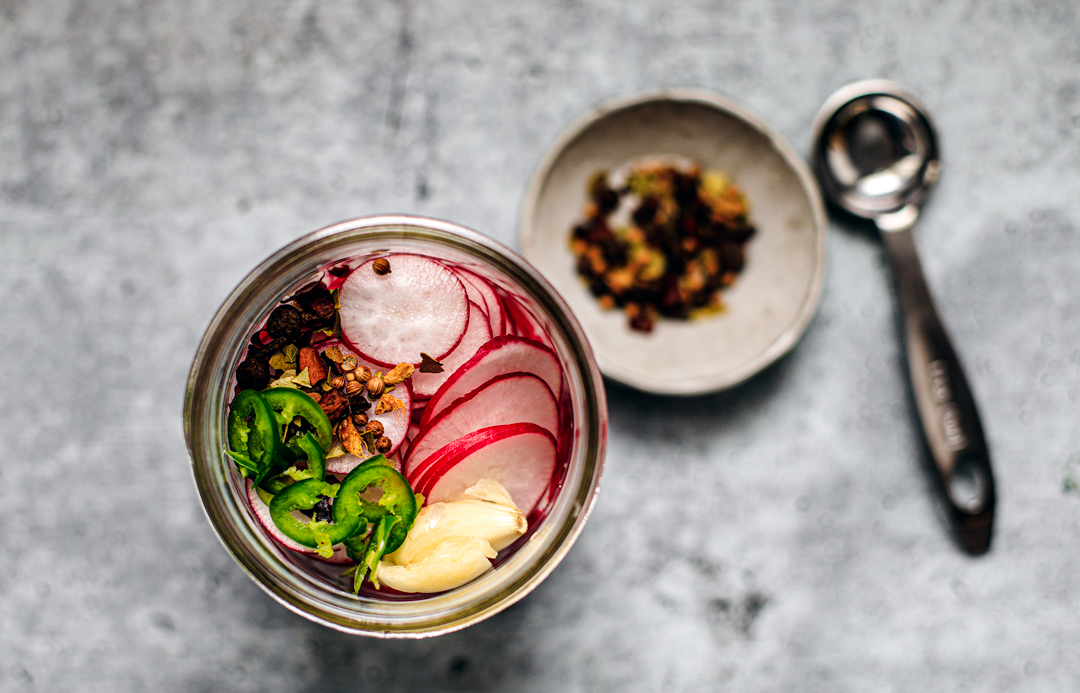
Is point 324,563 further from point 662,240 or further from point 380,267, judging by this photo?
point 662,240

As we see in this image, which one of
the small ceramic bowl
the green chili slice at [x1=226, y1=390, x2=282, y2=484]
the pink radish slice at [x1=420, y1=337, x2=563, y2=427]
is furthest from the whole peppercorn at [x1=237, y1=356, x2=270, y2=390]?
the small ceramic bowl

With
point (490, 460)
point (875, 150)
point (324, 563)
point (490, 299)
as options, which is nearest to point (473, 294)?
point (490, 299)

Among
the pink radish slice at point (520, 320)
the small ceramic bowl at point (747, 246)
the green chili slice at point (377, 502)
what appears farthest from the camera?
the small ceramic bowl at point (747, 246)

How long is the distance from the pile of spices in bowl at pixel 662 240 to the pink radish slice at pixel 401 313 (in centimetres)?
38

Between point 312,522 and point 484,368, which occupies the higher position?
point 484,368

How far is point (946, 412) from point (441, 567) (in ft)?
2.19

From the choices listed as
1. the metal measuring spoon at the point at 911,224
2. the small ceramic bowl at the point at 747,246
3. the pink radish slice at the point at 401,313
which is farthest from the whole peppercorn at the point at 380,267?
the metal measuring spoon at the point at 911,224

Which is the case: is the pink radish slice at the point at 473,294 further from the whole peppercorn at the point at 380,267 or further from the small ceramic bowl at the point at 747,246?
the small ceramic bowl at the point at 747,246

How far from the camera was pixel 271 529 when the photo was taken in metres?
0.52

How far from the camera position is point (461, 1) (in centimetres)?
87

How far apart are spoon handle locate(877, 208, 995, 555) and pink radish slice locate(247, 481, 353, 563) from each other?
0.69m

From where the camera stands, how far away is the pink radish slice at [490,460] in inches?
19.8

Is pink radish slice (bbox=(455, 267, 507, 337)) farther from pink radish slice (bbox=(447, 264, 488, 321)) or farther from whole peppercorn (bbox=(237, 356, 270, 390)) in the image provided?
whole peppercorn (bbox=(237, 356, 270, 390))

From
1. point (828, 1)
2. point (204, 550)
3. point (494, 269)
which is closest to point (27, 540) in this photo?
point (204, 550)
